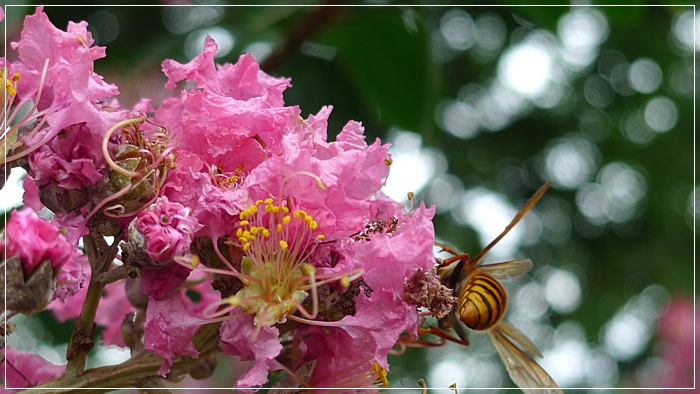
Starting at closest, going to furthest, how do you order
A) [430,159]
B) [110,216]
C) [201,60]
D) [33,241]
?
[33,241]
[110,216]
[201,60]
[430,159]

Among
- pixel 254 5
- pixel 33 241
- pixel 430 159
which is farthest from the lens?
pixel 430 159

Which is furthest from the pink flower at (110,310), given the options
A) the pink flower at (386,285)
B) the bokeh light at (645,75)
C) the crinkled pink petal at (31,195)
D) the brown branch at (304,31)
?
the bokeh light at (645,75)

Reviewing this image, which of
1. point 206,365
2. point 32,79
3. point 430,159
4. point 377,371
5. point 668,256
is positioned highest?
point 32,79

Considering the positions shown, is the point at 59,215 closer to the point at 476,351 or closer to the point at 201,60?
the point at 201,60

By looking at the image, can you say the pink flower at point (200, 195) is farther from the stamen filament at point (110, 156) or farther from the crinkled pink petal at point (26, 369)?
the crinkled pink petal at point (26, 369)

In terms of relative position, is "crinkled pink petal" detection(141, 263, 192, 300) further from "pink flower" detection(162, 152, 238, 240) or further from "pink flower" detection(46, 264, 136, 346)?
"pink flower" detection(46, 264, 136, 346)

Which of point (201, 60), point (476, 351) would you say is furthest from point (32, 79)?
point (476, 351)

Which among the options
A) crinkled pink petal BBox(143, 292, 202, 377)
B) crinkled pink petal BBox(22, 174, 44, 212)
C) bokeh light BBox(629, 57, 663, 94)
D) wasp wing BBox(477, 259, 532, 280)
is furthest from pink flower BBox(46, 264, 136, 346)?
bokeh light BBox(629, 57, 663, 94)
